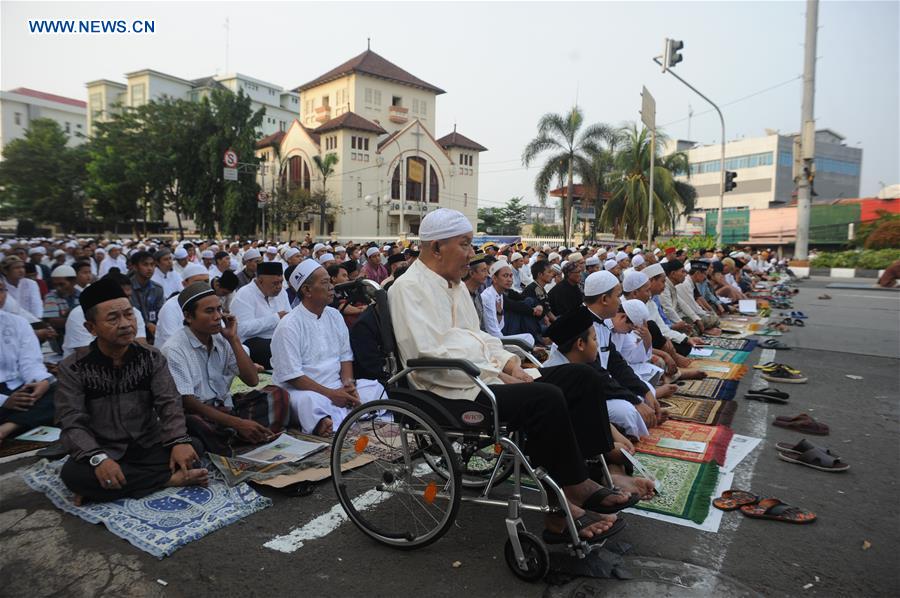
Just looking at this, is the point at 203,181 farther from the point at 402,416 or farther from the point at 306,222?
the point at 402,416

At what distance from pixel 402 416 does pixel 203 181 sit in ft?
132

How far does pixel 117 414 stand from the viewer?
343 centimetres

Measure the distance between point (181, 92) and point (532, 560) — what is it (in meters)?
74.1

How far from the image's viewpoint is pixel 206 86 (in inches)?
2557

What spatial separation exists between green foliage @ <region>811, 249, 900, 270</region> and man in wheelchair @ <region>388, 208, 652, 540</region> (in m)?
28.3

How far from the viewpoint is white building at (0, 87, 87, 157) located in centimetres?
6316

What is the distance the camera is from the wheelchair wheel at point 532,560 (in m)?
2.65

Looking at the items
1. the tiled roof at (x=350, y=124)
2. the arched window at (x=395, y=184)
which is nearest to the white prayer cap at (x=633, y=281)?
the tiled roof at (x=350, y=124)

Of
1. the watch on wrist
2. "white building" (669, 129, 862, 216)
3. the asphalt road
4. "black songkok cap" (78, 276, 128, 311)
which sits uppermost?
"white building" (669, 129, 862, 216)

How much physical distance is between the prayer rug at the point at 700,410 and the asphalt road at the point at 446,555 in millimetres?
1153

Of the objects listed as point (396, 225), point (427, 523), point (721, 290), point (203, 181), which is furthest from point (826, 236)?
point (427, 523)

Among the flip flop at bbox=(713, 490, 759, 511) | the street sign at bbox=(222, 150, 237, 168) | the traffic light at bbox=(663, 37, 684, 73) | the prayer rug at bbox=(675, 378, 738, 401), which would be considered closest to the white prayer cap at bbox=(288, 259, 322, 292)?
the flip flop at bbox=(713, 490, 759, 511)

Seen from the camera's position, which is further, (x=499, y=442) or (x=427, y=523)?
(x=427, y=523)

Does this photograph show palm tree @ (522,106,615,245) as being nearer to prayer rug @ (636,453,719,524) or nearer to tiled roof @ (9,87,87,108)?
prayer rug @ (636,453,719,524)
